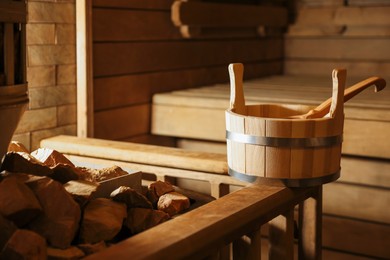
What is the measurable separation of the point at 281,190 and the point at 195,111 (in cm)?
135

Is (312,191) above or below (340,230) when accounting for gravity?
above

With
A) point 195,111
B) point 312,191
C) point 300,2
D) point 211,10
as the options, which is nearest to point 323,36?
point 300,2

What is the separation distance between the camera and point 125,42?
2.99 metres

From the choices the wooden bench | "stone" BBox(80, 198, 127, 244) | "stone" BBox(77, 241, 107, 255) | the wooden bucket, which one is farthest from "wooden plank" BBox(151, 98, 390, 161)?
"stone" BBox(77, 241, 107, 255)

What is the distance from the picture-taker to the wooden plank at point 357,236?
276 centimetres

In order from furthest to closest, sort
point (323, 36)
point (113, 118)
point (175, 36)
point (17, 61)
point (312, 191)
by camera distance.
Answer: point (323, 36)
point (175, 36)
point (113, 118)
point (312, 191)
point (17, 61)

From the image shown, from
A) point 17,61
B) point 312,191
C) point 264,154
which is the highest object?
point 17,61

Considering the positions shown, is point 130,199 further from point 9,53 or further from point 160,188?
point 9,53

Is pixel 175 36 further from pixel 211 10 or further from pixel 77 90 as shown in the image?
pixel 77 90

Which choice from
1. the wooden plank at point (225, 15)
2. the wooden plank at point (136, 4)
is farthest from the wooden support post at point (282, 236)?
the wooden plank at point (225, 15)

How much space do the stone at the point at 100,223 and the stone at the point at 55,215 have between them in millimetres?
27

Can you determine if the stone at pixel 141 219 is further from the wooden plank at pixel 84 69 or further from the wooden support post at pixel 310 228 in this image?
the wooden plank at pixel 84 69

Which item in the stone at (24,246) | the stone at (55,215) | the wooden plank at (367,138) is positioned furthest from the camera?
the wooden plank at (367,138)

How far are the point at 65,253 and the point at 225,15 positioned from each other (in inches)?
104
